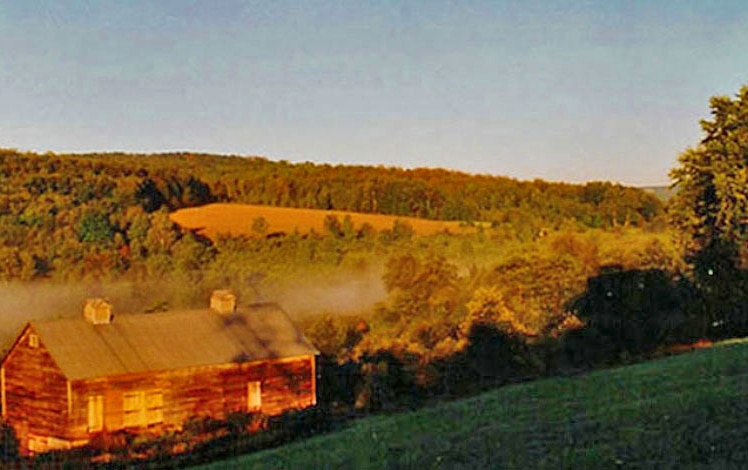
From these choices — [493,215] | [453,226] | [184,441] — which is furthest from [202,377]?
[493,215]

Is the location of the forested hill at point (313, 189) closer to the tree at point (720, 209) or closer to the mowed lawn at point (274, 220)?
the mowed lawn at point (274, 220)

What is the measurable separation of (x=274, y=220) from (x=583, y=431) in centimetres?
5792

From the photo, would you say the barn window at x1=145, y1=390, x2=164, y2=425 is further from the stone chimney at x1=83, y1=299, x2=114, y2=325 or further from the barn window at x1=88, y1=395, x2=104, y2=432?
the stone chimney at x1=83, y1=299, x2=114, y2=325

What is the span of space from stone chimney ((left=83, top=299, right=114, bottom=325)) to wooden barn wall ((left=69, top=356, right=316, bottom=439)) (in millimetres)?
4577

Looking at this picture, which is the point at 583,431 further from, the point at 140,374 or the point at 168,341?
the point at 168,341

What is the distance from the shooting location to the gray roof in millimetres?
38500

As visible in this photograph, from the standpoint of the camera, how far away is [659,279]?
4806 centimetres

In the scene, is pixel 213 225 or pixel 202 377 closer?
pixel 202 377

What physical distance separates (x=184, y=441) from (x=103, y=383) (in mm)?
6958

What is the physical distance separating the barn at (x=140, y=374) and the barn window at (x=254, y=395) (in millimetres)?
38

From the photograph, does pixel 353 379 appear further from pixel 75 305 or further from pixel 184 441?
pixel 75 305

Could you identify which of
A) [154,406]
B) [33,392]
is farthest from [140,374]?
[33,392]

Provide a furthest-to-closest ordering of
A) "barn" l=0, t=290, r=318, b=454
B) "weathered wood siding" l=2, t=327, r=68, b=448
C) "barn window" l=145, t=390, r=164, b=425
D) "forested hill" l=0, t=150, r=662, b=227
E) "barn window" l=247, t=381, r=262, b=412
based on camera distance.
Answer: "forested hill" l=0, t=150, r=662, b=227
"barn window" l=247, t=381, r=262, b=412
"weathered wood siding" l=2, t=327, r=68, b=448
"barn" l=0, t=290, r=318, b=454
"barn window" l=145, t=390, r=164, b=425

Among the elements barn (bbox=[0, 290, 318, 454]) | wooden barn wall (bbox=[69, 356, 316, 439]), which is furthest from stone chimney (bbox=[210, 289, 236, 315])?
wooden barn wall (bbox=[69, 356, 316, 439])
